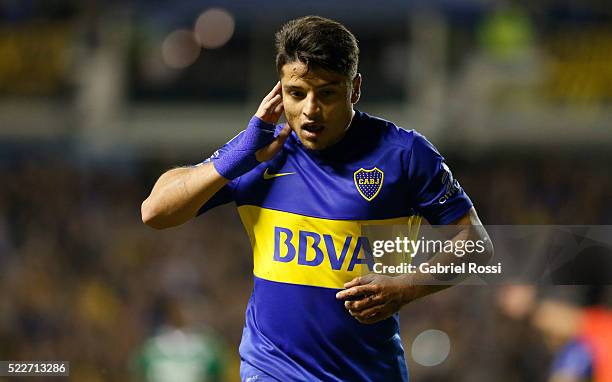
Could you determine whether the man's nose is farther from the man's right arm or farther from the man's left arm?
the man's left arm

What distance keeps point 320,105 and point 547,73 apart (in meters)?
11.9

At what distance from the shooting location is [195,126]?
648 inches

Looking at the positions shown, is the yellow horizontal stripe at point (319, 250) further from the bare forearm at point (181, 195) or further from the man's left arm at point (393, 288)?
the bare forearm at point (181, 195)

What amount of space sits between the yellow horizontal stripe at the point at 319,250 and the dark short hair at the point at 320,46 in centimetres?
54

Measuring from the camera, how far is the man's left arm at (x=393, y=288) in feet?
11.7

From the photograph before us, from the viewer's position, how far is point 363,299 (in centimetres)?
358

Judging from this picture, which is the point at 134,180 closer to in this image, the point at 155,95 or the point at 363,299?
the point at 155,95

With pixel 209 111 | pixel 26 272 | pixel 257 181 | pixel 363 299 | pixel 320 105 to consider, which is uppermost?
pixel 320 105

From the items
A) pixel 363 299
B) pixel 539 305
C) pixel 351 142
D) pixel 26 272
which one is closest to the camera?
pixel 363 299

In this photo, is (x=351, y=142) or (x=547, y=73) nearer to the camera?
(x=351, y=142)

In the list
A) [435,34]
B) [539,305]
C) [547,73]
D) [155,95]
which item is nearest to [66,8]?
[155,95]

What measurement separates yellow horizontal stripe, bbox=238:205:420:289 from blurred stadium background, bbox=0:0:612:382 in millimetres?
5607

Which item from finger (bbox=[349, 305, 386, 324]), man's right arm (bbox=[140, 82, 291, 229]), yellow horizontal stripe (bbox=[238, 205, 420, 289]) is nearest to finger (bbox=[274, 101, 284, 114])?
man's right arm (bbox=[140, 82, 291, 229])

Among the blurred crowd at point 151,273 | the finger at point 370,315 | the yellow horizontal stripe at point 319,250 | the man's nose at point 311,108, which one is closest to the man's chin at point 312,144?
the man's nose at point 311,108
